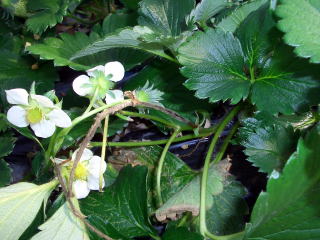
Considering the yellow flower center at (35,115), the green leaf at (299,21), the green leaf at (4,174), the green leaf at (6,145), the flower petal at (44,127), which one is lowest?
the green leaf at (4,174)

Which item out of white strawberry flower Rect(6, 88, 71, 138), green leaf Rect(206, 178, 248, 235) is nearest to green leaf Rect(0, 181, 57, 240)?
white strawberry flower Rect(6, 88, 71, 138)

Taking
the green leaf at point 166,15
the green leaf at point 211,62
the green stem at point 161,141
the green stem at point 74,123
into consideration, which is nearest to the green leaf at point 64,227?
the green stem at point 74,123

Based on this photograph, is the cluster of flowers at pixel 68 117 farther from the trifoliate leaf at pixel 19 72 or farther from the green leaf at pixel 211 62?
the trifoliate leaf at pixel 19 72

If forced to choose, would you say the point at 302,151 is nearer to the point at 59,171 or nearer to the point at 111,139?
the point at 59,171

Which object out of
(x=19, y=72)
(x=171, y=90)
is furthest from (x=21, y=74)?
(x=171, y=90)

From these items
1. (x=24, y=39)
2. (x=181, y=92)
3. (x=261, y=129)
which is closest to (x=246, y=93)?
(x=261, y=129)
